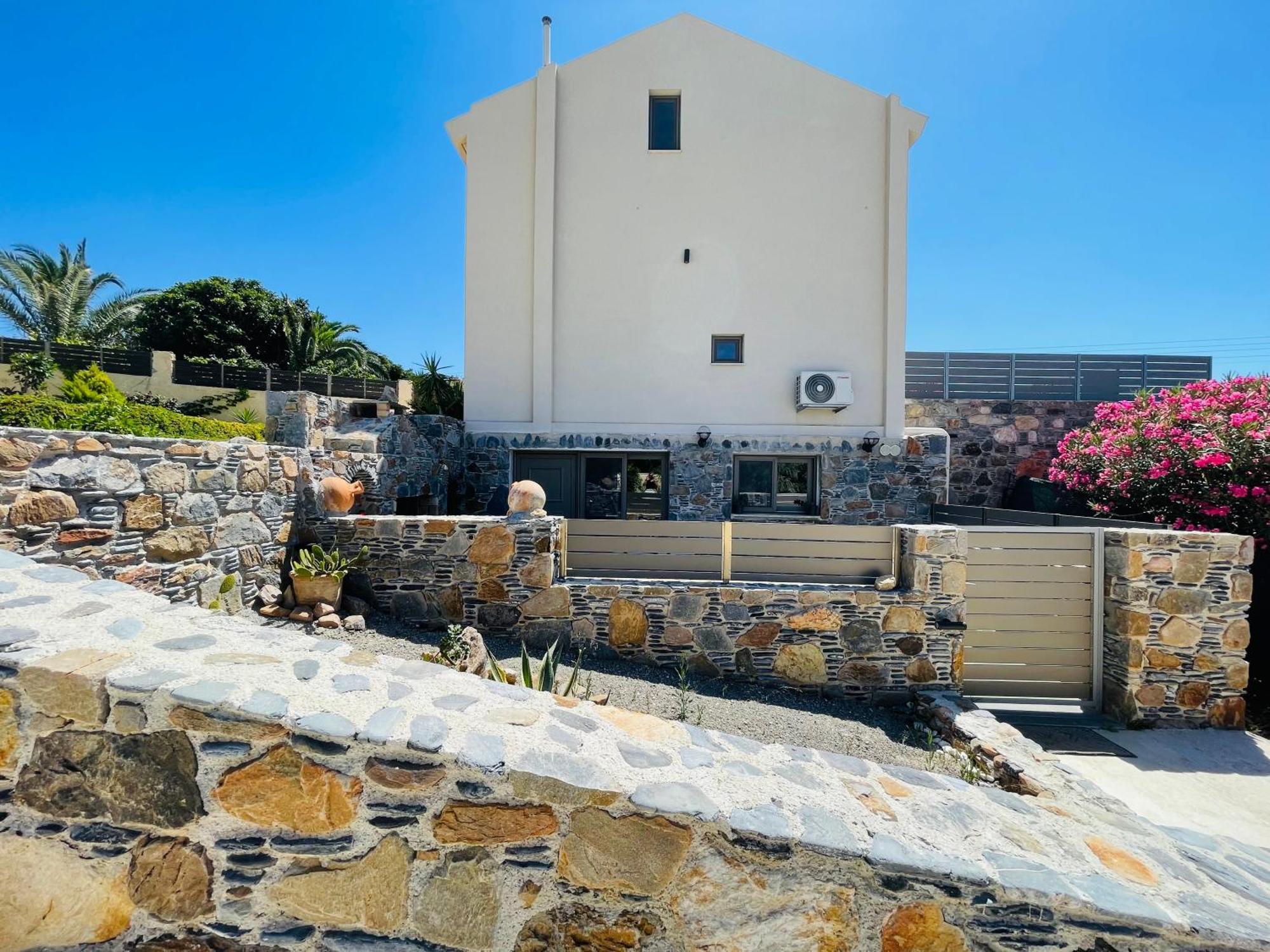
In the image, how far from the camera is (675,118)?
10352 mm

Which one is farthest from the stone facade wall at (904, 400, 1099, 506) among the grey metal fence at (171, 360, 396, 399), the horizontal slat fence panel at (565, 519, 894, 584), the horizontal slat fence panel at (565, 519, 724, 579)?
the grey metal fence at (171, 360, 396, 399)

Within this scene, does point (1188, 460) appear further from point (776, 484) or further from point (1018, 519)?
point (776, 484)

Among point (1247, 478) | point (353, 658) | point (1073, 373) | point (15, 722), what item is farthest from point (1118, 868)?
point (1073, 373)

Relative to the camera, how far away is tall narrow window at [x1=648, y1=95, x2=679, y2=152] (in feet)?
33.8

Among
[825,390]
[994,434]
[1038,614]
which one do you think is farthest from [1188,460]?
[825,390]

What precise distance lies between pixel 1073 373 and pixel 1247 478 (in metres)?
5.84

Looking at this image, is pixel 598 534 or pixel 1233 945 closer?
pixel 1233 945

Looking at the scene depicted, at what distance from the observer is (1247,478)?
23.1 ft

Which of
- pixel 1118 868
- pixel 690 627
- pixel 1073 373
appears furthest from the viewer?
pixel 1073 373

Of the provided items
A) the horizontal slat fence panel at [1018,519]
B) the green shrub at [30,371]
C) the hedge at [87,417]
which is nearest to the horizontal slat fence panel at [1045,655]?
the horizontal slat fence panel at [1018,519]

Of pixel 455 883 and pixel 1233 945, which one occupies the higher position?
pixel 455 883

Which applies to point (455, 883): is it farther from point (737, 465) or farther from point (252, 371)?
point (252, 371)

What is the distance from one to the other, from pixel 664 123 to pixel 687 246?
2.38 metres

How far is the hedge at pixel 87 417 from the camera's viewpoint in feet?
17.5
